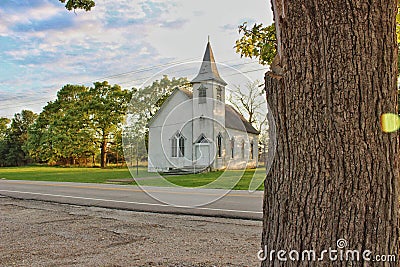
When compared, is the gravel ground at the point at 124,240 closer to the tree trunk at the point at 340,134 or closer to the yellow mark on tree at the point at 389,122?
the tree trunk at the point at 340,134

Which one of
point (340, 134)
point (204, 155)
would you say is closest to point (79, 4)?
point (340, 134)

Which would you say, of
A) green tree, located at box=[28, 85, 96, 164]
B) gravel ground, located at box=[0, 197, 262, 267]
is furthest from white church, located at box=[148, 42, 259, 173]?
green tree, located at box=[28, 85, 96, 164]

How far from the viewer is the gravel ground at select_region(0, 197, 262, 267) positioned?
5023 millimetres

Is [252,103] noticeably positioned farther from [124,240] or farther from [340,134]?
[340,134]

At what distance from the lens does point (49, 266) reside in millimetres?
4754

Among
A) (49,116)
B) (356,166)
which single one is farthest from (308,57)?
(49,116)

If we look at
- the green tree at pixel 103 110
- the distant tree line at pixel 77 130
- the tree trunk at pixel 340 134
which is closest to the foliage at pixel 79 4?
the tree trunk at pixel 340 134

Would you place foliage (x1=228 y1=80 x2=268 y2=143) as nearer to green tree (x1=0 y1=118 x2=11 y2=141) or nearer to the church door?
the church door

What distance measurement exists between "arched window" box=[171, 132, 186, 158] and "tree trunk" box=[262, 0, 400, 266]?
19.3 ft

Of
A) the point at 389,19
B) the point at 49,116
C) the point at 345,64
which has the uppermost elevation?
the point at 49,116

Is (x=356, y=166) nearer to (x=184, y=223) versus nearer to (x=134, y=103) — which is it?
(x=184, y=223)

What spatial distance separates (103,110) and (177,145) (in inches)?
1343

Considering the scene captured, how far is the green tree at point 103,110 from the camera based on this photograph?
132 ft

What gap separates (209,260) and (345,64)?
337 centimetres
